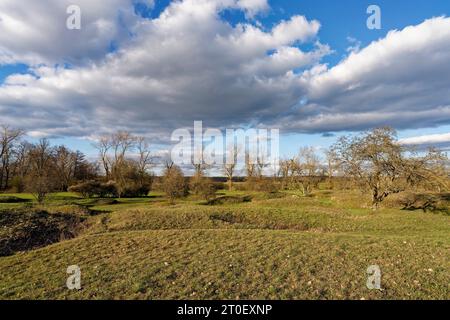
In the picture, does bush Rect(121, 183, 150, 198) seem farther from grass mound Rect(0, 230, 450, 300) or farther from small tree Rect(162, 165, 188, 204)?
grass mound Rect(0, 230, 450, 300)

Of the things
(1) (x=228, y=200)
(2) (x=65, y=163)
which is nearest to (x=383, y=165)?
(1) (x=228, y=200)

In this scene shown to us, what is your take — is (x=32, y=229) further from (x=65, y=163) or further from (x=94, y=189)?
(x=65, y=163)

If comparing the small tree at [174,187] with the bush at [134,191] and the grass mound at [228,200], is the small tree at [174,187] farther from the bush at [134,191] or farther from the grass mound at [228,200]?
the bush at [134,191]

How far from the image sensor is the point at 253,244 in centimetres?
1164

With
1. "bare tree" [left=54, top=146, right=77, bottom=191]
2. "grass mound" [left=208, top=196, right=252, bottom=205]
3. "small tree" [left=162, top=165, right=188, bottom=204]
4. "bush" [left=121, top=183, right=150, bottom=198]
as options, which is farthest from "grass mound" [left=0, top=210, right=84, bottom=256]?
"bare tree" [left=54, top=146, right=77, bottom=191]

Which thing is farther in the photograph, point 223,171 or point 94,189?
point 223,171

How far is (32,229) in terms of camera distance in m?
17.8

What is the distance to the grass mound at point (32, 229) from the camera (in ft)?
50.0

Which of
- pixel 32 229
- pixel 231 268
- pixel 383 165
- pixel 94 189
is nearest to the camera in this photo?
pixel 231 268

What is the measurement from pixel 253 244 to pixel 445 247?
300 inches

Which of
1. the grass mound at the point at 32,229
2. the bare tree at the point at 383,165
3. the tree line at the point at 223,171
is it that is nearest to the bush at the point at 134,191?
the tree line at the point at 223,171

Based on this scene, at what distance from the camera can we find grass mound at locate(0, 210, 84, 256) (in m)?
15.2

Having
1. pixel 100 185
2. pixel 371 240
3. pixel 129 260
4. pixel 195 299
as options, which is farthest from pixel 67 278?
pixel 100 185
